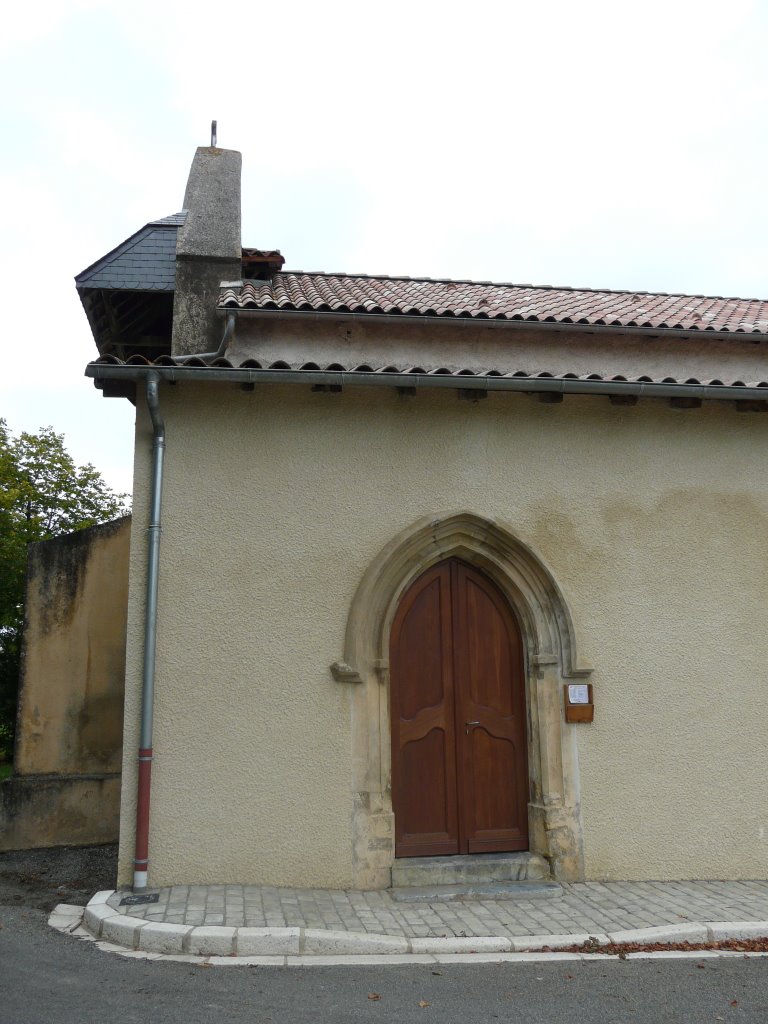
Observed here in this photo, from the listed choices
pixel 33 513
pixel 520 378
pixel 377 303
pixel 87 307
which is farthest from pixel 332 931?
pixel 33 513

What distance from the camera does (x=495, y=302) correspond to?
393 inches

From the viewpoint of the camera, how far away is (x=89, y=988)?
176 inches

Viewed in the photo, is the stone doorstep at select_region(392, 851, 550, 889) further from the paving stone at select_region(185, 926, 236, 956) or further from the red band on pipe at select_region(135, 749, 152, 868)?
the red band on pipe at select_region(135, 749, 152, 868)

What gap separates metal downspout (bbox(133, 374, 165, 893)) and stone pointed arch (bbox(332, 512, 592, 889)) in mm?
1431

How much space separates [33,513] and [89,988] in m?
22.7

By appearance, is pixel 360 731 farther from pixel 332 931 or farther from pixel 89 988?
pixel 89 988

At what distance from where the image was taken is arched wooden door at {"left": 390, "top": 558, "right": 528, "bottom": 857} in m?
6.77

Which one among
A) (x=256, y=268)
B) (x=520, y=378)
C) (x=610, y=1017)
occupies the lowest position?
(x=610, y=1017)

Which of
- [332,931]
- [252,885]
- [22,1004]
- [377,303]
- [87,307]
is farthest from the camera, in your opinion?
[87,307]

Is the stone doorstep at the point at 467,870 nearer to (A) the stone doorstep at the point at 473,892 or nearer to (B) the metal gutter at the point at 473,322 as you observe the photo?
(A) the stone doorstep at the point at 473,892

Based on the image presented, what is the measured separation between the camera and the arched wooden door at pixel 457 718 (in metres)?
6.77

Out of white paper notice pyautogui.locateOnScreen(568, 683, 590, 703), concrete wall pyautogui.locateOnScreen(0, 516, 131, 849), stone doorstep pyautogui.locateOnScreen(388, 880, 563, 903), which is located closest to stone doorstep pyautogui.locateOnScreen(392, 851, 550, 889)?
stone doorstep pyautogui.locateOnScreen(388, 880, 563, 903)

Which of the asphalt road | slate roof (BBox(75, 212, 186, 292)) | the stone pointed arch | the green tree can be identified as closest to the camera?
the asphalt road

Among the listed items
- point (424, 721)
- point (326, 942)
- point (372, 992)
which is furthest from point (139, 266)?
point (372, 992)
